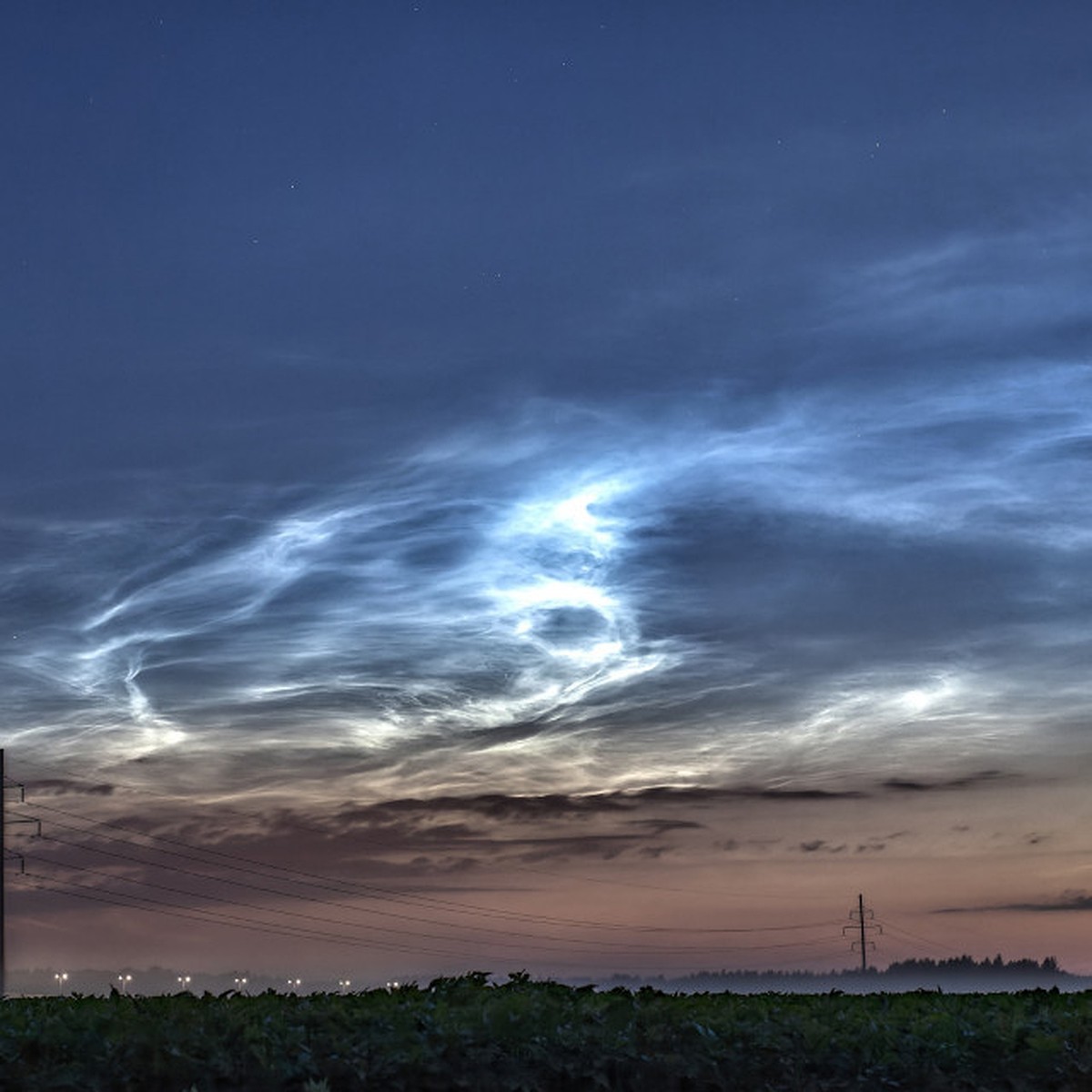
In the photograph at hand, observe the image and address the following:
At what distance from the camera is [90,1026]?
36.6 feet

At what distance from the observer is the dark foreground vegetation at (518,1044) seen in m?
10.6

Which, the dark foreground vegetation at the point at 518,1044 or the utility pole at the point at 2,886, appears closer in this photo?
the dark foreground vegetation at the point at 518,1044

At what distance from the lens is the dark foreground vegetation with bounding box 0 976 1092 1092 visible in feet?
34.9

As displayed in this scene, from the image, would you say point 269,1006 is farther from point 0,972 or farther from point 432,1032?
point 0,972

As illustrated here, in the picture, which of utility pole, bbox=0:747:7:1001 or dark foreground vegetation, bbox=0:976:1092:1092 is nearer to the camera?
dark foreground vegetation, bbox=0:976:1092:1092

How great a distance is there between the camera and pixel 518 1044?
37.4 ft

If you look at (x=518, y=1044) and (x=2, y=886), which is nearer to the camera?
(x=518, y=1044)

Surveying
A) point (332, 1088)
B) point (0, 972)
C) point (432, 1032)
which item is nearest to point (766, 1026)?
point (432, 1032)

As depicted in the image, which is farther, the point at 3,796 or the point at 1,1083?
the point at 3,796

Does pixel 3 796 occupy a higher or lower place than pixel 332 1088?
higher

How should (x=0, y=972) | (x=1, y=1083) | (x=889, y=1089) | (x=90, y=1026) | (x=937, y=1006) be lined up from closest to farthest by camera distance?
1. (x=1, y=1083)
2. (x=90, y=1026)
3. (x=889, y=1089)
4. (x=937, y=1006)
5. (x=0, y=972)

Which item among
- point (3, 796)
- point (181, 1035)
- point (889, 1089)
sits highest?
point (3, 796)

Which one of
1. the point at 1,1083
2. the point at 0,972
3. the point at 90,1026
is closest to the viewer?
the point at 1,1083

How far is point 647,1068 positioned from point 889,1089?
222cm
